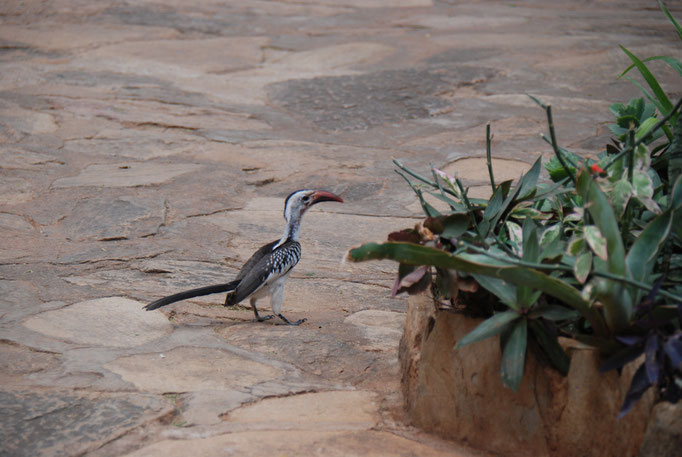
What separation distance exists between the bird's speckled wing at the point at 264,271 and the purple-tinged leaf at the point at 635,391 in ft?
6.72

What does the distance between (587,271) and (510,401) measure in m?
0.58

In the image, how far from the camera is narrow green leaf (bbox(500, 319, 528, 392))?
2.29 m

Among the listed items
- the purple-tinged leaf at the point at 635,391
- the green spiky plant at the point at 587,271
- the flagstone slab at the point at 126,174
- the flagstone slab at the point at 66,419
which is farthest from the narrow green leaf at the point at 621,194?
the flagstone slab at the point at 126,174

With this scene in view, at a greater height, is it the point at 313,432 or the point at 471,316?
the point at 471,316

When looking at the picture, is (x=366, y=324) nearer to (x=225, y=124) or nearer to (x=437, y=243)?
(x=437, y=243)

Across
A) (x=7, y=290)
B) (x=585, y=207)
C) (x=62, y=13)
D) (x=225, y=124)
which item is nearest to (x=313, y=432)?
(x=585, y=207)

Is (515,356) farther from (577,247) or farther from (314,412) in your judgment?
(314,412)

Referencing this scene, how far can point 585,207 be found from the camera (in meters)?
2.17

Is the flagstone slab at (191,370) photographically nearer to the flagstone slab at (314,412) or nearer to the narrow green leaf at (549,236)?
the flagstone slab at (314,412)

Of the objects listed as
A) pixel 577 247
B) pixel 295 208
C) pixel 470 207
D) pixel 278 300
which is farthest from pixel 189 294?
pixel 577 247

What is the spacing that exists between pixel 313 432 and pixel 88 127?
524 centimetres

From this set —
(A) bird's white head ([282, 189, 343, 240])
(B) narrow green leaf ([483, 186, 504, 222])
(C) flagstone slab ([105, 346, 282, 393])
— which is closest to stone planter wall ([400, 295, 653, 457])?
(B) narrow green leaf ([483, 186, 504, 222])

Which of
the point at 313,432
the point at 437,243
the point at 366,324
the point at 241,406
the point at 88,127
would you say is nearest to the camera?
the point at 437,243

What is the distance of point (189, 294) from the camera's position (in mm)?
3635
